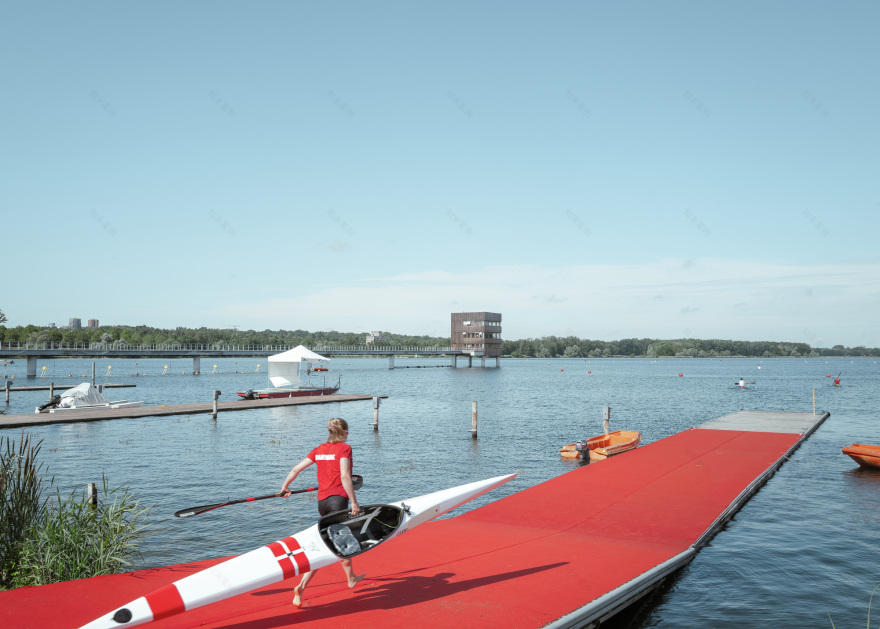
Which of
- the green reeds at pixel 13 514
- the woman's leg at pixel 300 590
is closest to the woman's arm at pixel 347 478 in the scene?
the woman's leg at pixel 300 590

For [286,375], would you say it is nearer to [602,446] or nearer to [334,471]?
[602,446]

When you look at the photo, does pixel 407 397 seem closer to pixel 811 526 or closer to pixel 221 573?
pixel 811 526

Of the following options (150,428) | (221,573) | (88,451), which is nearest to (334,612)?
(221,573)

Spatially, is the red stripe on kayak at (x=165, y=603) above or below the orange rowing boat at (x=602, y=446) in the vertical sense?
above

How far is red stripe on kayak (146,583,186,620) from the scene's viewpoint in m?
7.16

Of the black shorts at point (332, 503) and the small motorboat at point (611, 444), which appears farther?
the small motorboat at point (611, 444)

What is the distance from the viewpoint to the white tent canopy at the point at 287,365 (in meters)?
52.3

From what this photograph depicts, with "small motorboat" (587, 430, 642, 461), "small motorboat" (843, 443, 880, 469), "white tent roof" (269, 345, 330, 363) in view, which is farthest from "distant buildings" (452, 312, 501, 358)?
"small motorboat" (843, 443, 880, 469)

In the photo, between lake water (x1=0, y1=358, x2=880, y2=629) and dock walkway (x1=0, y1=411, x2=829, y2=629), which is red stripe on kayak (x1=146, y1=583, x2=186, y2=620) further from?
lake water (x1=0, y1=358, x2=880, y2=629)

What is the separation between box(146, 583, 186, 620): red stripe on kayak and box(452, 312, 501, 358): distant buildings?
15278cm

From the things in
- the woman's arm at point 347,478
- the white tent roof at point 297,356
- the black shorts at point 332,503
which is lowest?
the black shorts at point 332,503

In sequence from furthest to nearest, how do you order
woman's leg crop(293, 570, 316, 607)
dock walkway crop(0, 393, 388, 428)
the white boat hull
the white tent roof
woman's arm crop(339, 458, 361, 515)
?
the white tent roof < the white boat hull < dock walkway crop(0, 393, 388, 428) < woman's arm crop(339, 458, 361, 515) < woman's leg crop(293, 570, 316, 607)

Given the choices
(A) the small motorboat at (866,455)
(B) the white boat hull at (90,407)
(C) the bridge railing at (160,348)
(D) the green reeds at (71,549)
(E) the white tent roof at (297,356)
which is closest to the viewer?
(D) the green reeds at (71,549)

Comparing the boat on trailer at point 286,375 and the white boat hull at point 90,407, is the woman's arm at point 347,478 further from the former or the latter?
the boat on trailer at point 286,375
